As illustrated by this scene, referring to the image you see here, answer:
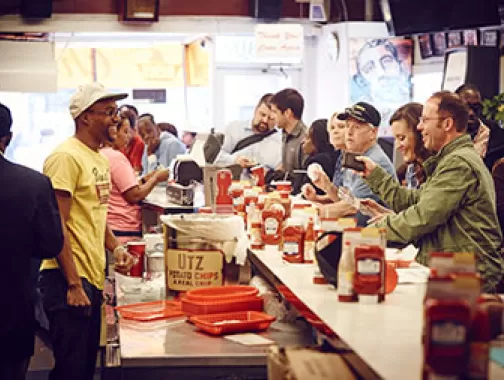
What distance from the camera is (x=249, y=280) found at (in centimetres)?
496

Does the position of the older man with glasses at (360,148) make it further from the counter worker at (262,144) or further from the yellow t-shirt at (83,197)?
the counter worker at (262,144)

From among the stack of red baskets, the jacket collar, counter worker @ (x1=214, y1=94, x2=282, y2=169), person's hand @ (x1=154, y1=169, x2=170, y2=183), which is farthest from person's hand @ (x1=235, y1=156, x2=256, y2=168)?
the stack of red baskets

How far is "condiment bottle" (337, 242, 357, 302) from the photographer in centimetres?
361

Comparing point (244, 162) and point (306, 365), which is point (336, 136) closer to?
point (244, 162)

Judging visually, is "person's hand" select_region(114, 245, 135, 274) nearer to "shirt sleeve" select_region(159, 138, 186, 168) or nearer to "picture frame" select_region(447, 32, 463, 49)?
"shirt sleeve" select_region(159, 138, 186, 168)

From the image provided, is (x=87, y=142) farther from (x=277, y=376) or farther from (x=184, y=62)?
(x=184, y=62)

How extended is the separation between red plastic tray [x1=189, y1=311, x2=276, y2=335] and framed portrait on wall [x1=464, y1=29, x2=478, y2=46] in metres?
7.68

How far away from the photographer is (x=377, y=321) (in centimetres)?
329

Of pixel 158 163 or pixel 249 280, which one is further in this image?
pixel 158 163

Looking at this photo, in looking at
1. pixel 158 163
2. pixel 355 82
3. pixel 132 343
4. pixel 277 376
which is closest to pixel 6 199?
pixel 132 343

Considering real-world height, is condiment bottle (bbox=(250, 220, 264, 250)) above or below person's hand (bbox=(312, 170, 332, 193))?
below

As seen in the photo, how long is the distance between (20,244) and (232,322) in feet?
3.19

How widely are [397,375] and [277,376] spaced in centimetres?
55

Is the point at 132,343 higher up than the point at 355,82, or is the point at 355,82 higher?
the point at 355,82
